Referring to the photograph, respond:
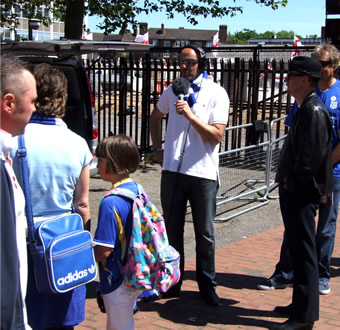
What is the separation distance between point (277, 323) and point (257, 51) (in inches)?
313

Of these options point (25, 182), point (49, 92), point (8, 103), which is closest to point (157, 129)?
point (49, 92)

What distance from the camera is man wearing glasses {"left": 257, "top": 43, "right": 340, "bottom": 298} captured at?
185 inches

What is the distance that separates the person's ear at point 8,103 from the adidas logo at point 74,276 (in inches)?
42.2

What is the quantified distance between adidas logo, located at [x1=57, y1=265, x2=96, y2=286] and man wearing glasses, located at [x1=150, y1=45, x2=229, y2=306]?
1.69 metres

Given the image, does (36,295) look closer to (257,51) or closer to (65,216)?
(65,216)

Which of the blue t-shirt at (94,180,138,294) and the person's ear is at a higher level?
the person's ear

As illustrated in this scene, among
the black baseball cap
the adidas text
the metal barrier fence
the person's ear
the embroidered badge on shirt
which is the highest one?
the black baseball cap

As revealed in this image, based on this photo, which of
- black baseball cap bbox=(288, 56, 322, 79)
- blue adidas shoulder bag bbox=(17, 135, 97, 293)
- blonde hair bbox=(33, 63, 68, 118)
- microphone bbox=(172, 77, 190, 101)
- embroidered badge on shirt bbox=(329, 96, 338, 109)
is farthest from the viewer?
embroidered badge on shirt bbox=(329, 96, 338, 109)

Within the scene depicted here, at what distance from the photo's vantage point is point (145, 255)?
3.14 metres

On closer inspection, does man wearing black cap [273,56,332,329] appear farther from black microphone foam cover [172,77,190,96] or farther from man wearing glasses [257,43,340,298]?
black microphone foam cover [172,77,190,96]

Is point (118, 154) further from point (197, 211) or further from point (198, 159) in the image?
point (197, 211)

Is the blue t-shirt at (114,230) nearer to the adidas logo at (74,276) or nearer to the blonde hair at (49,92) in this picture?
the adidas logo at (74,276)

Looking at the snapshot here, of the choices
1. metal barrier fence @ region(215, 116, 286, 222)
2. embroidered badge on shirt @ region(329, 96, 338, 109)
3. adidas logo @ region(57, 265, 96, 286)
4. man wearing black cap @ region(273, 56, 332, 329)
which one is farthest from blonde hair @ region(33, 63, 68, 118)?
metal barrier fence @ region(215, 116, 286, 222)

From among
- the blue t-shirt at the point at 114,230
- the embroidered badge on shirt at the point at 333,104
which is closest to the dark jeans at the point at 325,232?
the embroidered badge on shirt at the point at 333,104
